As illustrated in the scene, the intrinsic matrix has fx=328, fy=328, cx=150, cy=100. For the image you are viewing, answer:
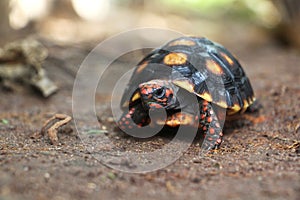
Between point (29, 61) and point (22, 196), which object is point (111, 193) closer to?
point (22, 196)

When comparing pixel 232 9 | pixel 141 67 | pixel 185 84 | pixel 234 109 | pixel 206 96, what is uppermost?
pixel 232 9

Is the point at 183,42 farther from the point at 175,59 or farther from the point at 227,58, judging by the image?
the point at 227,58

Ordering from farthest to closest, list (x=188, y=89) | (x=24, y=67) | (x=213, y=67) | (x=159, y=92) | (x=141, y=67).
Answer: (x=24, y=67), (x=141, y=67), (x=213, y=67), (x=188, y=89), (x=159, y=92)

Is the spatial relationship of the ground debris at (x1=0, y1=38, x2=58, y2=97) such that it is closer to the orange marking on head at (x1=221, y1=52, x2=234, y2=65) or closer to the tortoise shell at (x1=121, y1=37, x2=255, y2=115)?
the tortoise shell at (x1=121, y1=37, x2=255, y2=115)

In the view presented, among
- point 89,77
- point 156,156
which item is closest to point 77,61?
point 89,77

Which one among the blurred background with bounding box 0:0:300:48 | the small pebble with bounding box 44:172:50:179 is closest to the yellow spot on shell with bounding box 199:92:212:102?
the small pebble with bounding box 44:172:50:179

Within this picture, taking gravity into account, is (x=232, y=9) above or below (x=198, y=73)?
above

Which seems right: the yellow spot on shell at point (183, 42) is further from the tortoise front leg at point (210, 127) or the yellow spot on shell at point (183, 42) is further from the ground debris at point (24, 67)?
the ground debris at point (24, 67)

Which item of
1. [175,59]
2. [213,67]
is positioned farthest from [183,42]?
[213,67]
